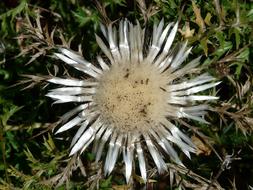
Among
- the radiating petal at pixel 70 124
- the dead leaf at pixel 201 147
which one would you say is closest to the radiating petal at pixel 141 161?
the radiating petal at pixel 70 124

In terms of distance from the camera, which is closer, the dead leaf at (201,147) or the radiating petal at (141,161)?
the radiating petal at (141,161)

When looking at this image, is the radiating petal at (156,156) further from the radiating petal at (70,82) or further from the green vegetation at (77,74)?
the radiating petal at (70,82)

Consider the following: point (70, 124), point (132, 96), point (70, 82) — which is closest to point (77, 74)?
point (70, 82)

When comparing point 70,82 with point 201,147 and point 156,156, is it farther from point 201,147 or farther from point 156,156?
point 201,147

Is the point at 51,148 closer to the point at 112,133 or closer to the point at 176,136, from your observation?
the point at 112,133

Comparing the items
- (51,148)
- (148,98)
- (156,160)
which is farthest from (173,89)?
(51,148)

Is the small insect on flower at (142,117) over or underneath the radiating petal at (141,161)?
over
